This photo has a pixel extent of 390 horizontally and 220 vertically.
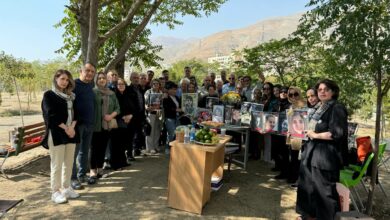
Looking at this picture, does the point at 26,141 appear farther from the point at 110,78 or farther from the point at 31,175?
the point at 110,78

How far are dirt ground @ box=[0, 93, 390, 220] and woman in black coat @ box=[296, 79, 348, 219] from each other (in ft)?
2.74

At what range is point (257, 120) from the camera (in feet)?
21.6

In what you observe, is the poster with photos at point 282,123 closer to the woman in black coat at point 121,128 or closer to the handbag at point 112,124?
the woman in black coat at point 121,128

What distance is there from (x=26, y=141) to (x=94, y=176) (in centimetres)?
174

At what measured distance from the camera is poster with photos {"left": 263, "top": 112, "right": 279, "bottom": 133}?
620 cm

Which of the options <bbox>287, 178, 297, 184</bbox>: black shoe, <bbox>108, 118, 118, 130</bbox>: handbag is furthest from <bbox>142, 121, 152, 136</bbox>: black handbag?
<bbox>287, 178, 297, 184</bbox>: black shoe

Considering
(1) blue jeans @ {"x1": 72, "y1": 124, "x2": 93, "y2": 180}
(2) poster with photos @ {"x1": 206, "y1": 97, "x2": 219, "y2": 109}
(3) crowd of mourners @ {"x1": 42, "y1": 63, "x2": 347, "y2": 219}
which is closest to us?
(3) crowd of mourners @ {"x1": 42, "y1": 63, "x2": 347, "y2": 219}

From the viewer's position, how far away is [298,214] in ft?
15.3

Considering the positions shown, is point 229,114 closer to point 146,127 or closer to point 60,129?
point 146,127

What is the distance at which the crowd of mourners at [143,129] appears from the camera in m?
3.89

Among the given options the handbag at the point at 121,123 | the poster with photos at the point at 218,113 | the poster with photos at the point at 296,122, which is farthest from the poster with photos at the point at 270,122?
the handbag at the point at 121,123

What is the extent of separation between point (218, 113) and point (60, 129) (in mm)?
3516

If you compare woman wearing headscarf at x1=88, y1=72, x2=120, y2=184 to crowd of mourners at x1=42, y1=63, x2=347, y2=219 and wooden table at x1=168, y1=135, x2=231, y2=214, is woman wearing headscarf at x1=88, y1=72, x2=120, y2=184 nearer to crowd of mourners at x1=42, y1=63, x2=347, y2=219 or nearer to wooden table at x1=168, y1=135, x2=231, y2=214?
crowd of mourners at x1=42, y1=63, x2=347, y2=219

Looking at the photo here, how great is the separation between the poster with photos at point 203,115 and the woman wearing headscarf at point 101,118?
2.06 meters
